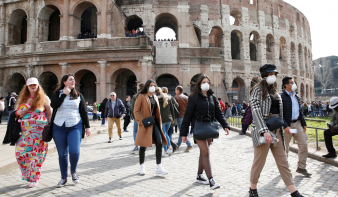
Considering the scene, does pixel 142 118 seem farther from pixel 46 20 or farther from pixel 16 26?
pixel 16 26

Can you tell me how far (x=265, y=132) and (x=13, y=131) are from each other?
12.8 ft

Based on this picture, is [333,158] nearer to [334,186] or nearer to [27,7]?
[334,186]

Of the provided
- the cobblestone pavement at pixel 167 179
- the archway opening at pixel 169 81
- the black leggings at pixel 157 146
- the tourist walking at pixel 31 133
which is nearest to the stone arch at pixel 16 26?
the archway opening at pixel 169 81

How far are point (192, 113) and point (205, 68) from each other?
62.2 feet

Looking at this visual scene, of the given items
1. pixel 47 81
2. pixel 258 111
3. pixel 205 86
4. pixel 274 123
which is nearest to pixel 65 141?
pixel 205 86

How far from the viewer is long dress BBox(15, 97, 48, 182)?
3914 millimetres

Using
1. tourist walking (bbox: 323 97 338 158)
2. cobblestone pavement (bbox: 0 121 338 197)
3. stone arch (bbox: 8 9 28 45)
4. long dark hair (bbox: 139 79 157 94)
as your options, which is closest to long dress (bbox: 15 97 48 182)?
cobblestone pavement (bbox: 0 121 338 197)

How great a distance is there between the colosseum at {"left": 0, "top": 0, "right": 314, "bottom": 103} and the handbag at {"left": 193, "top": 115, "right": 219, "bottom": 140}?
15.8 meters

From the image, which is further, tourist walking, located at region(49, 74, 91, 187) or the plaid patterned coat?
tourist walking, located at region(49, 74, 91, 187)

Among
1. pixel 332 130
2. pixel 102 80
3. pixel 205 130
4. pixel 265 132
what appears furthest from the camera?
pixel 102 80

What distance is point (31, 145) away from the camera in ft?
13.0

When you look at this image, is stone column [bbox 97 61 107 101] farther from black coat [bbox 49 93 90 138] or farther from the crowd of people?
black coat [bbox 49 93 90 138]

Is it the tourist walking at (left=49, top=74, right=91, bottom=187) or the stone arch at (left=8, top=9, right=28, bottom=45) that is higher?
the stone arch at (left=8, top=9, right=28, bottom=45)

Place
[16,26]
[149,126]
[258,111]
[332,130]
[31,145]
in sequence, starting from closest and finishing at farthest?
[258,111], [31,145], [149,126], [332,130], [16,26]
